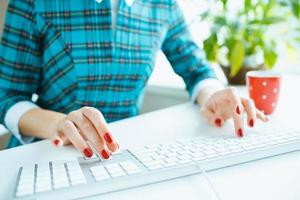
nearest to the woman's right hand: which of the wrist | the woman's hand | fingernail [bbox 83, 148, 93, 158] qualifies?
fingernail [bbox 83, 148, 93, 158]

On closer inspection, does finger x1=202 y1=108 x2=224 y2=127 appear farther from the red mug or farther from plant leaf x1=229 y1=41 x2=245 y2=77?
plant leaf x1=229 y1=41 x2=245 y2=77

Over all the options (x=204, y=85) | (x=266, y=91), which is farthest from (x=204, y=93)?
(x=266, y=91)

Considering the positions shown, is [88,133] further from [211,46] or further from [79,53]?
[211,46]

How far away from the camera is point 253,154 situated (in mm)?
587

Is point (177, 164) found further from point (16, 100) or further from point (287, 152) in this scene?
point (16, 100)

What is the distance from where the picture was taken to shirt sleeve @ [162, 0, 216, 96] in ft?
3.56

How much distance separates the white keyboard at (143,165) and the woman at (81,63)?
0.14 m

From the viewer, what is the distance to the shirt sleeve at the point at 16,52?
34.7 inches

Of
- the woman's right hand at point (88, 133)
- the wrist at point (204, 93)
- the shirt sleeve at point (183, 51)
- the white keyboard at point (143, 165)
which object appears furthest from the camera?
the shirt sleeve at point (183, 51)

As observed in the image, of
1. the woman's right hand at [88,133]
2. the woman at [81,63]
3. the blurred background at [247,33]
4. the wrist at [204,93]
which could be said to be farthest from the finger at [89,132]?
the blurred background at [247,33]

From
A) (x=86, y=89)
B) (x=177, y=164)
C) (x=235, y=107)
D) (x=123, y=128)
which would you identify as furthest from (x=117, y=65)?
(x=177, y=164)

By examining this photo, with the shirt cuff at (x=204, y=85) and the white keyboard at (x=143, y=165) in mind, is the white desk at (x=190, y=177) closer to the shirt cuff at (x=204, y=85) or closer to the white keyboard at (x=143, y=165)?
the white keyboard at (x=143, y=165)

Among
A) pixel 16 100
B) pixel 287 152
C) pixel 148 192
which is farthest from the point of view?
pixel 16 100

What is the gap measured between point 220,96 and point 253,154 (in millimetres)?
260
